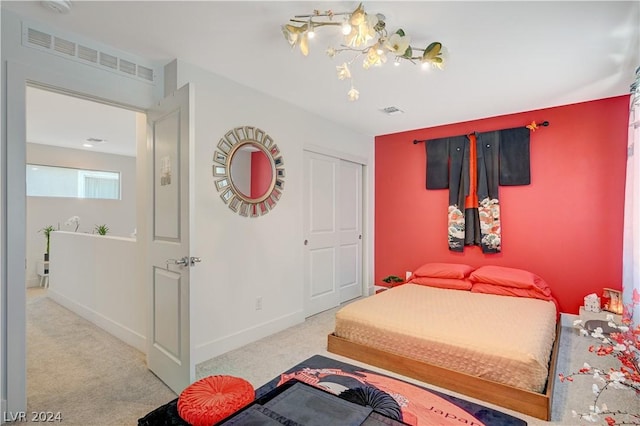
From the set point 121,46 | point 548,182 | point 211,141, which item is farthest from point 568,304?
point 121,46

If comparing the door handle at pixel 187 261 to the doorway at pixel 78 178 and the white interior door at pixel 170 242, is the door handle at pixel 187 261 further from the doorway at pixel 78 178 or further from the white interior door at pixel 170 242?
the doorway at pixel 78 178

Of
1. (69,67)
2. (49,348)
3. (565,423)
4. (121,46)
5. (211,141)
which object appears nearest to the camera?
(565,423)

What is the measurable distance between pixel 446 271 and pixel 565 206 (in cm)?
145

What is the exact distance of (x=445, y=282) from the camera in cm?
373

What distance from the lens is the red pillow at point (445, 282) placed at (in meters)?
3.62

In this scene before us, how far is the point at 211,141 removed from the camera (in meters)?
2.79

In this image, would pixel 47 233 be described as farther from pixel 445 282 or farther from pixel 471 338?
pixel 471 338

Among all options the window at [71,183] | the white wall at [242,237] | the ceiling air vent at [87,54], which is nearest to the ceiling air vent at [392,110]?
the white wall at [242,237]

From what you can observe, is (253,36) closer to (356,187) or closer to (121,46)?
(121,46)

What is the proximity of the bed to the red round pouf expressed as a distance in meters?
1.38

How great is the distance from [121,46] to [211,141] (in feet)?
2.92

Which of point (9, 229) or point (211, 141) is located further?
point (211, 141)

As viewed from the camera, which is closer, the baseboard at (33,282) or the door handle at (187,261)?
the door handle at (187,261)

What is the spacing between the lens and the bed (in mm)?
2035
